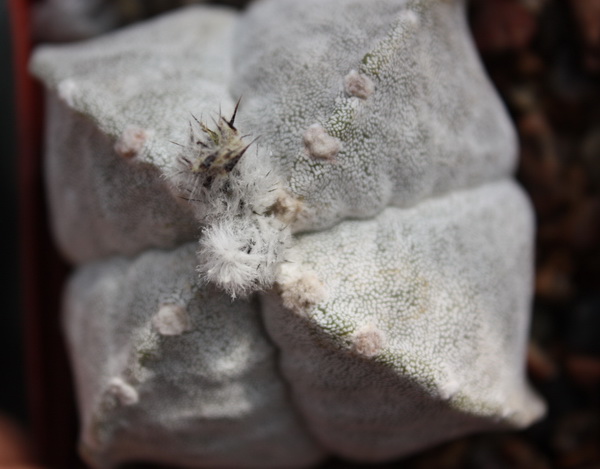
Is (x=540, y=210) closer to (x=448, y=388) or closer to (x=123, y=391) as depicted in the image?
(x=448, y=388)

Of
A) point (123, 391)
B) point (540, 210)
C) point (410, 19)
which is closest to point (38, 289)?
point (123, 391)

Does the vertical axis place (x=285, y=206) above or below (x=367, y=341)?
above

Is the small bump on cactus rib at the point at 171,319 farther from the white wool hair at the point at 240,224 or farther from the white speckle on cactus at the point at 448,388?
the white speckle on cactus at the point at 448,388

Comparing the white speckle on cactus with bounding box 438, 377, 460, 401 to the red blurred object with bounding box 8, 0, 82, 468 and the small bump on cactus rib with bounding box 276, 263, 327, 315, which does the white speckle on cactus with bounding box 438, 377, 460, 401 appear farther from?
the red blurred object with bounding box 8, 0, 82, 468

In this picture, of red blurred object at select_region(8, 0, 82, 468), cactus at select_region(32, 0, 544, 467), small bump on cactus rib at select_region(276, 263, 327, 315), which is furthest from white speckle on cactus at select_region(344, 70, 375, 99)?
red blurred object at select_region(8, 0, 82, 468)

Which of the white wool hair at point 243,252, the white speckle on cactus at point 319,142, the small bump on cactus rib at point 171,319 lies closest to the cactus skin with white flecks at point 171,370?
the small bump on cactus rib at point 171,319

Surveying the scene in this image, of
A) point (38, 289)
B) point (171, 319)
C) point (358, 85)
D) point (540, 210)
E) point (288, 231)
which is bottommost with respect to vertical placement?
point (38, 289)
